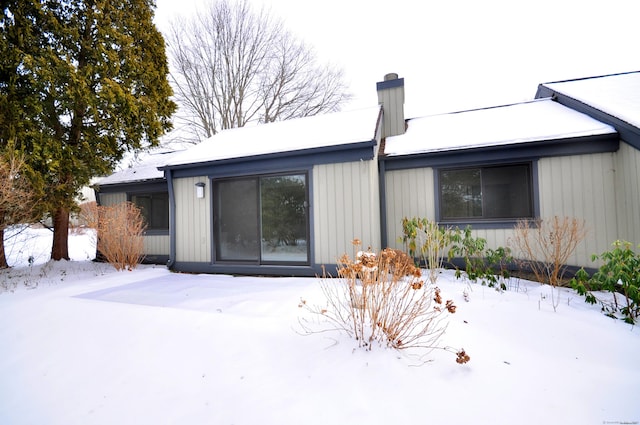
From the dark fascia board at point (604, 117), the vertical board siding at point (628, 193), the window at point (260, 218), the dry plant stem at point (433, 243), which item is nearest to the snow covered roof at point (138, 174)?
the window at point (260, 218)

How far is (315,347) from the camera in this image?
243 centimetres

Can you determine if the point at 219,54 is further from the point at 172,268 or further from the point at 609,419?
the point at 609,419

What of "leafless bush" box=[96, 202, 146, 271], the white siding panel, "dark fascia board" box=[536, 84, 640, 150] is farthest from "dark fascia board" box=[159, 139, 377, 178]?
"dark fascia board" box=[536, 84, 640, 150]

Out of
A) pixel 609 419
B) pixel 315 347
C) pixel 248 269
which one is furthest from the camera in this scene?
pixel 248 269

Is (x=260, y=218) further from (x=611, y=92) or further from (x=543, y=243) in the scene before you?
(x=611, y=92)

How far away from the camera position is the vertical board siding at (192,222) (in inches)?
239

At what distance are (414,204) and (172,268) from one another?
547cm

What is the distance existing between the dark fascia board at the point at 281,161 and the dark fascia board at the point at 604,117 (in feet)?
12.0

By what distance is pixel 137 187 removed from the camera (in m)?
7.78

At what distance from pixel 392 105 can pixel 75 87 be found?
698cm

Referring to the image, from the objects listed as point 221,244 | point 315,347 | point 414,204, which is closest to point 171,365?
point 315,347

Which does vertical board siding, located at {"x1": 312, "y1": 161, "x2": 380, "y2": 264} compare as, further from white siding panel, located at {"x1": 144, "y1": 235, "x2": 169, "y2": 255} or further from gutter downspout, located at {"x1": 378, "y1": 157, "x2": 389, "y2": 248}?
white siding panel, located at {"x1": 144, "y1": 235, "x2": 169, "y2": 255}

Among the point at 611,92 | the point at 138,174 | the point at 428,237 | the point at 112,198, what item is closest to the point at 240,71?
the point at 138,174

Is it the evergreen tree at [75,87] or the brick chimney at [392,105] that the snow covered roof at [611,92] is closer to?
the brick chimney at [392,105]
